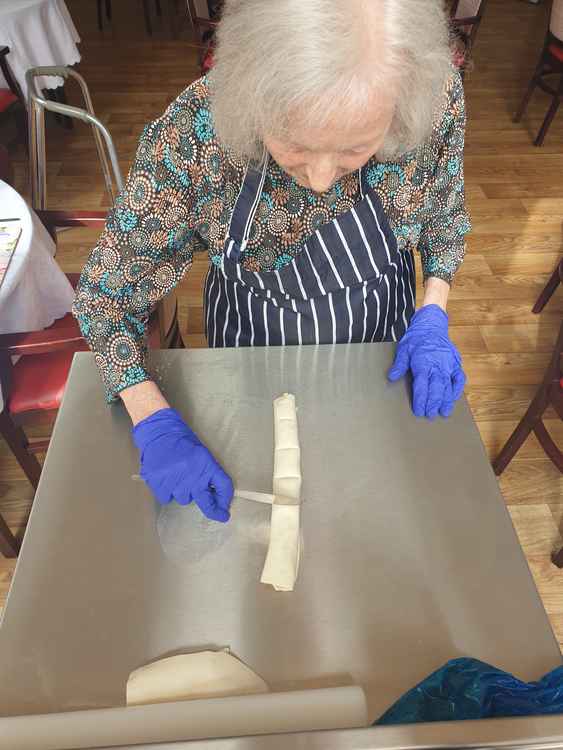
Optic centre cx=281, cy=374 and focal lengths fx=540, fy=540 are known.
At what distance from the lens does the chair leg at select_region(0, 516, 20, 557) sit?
1442mm

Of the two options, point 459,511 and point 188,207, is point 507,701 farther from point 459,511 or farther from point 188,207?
point 188,207

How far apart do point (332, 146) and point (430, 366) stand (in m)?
0.41

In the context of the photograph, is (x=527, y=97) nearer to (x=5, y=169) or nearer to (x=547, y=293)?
(x=547, y=293)

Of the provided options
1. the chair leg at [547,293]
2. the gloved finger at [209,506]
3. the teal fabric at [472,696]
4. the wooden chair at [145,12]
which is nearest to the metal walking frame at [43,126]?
the gloved finger at [209,506]

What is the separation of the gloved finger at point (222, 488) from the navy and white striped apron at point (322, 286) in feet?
1.25

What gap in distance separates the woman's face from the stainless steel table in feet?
1.18

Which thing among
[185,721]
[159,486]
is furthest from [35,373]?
[185,721]

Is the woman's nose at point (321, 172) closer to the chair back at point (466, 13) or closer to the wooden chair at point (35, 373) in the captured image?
the wooden chair at point (35, 373)

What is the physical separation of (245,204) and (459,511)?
1.84 ft

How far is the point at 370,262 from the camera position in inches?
38.5

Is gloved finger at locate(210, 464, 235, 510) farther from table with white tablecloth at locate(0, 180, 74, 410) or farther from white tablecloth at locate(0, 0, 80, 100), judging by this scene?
white tablecloth at locate(0, 0, 80, 100)

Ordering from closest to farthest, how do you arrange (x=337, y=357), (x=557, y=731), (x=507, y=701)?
(x=557, y=731), (x=507, y=701), (x=337, y=357)

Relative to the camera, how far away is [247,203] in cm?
86

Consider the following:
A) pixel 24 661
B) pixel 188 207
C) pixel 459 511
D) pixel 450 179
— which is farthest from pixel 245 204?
pixel 24 661
